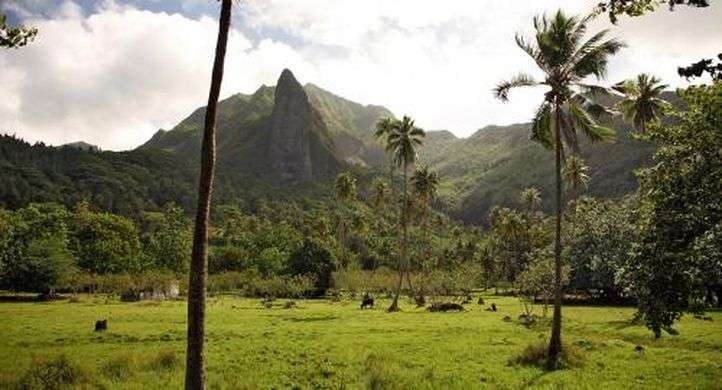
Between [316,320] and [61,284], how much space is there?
233ft

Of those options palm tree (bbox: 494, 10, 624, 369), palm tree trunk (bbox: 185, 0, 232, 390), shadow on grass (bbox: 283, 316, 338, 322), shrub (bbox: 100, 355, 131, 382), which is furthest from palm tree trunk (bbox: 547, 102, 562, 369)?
shadow on grass (bbox: 283, 316, 338, 322)

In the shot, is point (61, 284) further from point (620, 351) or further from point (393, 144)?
point (620, 351)

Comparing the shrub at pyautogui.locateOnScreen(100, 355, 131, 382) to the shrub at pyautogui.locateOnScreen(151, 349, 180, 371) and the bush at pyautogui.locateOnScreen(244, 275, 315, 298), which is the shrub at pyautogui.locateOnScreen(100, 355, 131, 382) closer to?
the shrub at pyautogui.locateOnScreen(151, 349, 180, 371)

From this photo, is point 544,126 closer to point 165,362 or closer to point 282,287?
point 165,362

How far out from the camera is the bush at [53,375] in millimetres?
23625

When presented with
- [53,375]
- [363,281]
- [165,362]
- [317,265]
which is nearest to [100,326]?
[165,362]

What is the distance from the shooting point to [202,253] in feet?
58.1

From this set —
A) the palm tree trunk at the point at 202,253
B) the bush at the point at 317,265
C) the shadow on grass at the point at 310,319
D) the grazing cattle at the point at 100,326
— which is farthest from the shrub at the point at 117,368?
the bush at the point at 317,265

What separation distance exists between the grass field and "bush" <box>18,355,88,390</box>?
6.3 inches

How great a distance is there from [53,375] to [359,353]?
15.8 metres

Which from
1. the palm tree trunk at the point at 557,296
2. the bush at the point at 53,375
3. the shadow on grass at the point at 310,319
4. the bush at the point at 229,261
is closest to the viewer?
the bush at the point at 53,375

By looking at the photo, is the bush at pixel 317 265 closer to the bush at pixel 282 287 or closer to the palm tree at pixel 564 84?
the bush at pixel 282 287

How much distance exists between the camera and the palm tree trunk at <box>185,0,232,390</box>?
690 inches

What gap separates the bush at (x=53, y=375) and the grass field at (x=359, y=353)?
0.16 meters
